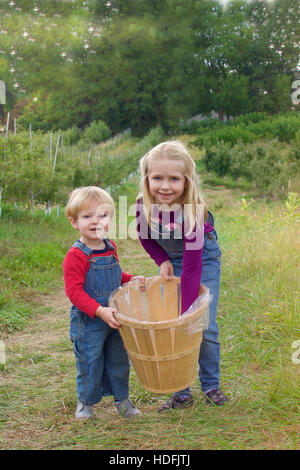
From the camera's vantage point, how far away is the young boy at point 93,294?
1.97 m

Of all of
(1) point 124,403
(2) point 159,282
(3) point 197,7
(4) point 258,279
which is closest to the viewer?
(1) point 124,403

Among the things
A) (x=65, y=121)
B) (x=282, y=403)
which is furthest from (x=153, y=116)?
(x=282, y=403)

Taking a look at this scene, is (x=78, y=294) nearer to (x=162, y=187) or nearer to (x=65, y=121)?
(x=162, y=187)

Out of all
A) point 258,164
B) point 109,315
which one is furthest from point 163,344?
point 258,164

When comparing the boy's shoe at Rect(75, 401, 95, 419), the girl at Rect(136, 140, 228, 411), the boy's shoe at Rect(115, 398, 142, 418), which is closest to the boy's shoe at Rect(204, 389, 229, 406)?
the girl at Rect(136, 140, 228, 411)

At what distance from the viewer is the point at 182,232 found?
2.05 metres

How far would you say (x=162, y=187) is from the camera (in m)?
1.94

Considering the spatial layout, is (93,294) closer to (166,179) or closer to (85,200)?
(85,200)

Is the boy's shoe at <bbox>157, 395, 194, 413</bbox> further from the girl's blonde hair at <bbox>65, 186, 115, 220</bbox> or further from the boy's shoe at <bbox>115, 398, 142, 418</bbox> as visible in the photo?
the girl's blonde hair at <bbox>65, 186, 115, 220</bbox>

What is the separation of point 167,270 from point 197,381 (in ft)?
2.47

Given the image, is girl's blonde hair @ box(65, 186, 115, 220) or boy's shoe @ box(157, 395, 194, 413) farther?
boy's shoe @ box(157, 395, 194, 413)

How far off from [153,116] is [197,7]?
590 inches

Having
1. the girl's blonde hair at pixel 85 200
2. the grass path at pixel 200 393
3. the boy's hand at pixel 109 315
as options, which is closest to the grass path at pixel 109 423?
the grass path at pixel 200 393

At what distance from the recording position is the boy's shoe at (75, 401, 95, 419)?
2.05 metres
